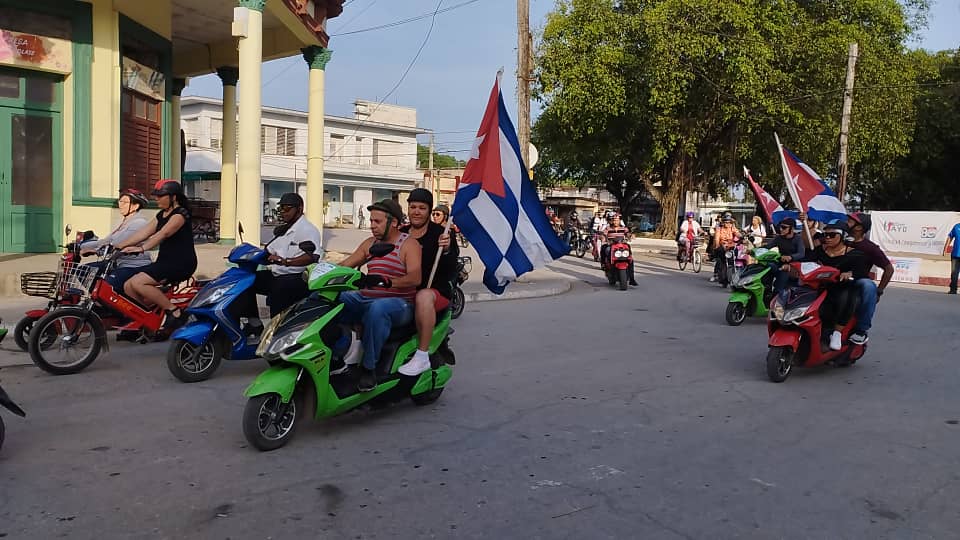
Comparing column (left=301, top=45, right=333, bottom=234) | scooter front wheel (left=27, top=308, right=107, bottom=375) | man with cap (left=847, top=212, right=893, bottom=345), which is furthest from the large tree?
scooter front wheel (left=27, top=308, right=107, bottom=375)

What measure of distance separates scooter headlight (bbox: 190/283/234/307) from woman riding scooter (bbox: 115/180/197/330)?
0.84m

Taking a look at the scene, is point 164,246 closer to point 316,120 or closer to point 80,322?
point 80,322

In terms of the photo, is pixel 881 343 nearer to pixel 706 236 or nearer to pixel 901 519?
pixel 901 519

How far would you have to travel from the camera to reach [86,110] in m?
13.4

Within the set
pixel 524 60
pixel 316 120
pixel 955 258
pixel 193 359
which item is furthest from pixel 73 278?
pixel 955 258

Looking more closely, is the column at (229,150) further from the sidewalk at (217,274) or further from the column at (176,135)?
the sidewalk at (217,274)

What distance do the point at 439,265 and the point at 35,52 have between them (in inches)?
412

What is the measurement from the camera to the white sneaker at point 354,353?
530cm

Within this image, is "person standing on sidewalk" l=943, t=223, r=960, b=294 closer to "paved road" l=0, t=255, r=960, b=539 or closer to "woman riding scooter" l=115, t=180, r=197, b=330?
"paved road" l=0, t=255, r=960, b=539

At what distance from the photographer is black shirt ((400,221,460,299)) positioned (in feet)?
19.1

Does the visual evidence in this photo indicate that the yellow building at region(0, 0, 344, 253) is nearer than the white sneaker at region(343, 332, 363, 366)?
No

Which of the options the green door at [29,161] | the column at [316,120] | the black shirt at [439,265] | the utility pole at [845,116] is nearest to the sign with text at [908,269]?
the utility pole at [845,116]

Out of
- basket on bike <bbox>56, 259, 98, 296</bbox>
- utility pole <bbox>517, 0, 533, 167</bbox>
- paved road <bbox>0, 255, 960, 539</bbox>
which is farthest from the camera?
utility pole <bbox>517, 0, 533, 167</bbox>

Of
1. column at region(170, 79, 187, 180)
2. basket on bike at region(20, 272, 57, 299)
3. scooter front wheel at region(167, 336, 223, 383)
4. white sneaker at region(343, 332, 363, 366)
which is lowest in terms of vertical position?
scooter front wheel at region(167, 336, 223, 383)
